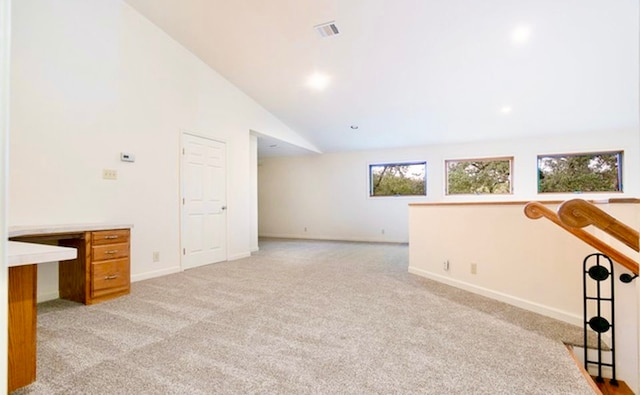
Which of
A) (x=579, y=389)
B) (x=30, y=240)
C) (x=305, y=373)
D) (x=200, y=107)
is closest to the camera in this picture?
(x=579, y=389)

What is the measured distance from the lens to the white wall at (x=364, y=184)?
5965 mm

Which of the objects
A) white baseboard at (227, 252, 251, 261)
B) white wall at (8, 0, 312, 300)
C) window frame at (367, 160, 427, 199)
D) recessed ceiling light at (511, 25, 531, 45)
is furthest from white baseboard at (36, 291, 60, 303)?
window frame at (367, 160, 427, 199)

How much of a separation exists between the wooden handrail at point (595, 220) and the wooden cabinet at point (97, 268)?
11.3 feet

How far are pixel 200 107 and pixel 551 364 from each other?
15.6 ft

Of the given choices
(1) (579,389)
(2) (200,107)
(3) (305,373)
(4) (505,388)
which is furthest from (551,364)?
(2) (200,107)

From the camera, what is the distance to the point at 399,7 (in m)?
3.32

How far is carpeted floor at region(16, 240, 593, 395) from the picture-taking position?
1.58 meters

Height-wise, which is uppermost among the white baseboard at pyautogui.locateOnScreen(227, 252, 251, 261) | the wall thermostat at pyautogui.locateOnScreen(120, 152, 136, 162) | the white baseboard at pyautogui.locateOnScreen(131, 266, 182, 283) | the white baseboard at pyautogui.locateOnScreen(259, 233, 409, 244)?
the wall thermostat at pyautogui.locateOnScreen(120, 152, 136, 162)

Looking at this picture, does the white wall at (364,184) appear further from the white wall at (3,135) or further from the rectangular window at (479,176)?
the white wall at (3,135)

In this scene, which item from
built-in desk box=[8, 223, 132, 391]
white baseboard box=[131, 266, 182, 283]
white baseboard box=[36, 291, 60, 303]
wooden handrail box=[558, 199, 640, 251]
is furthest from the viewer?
white baseboard box=[131, 266, 182, 283]

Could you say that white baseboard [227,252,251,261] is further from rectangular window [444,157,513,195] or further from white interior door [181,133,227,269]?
rectangular window [444,157,513,195]

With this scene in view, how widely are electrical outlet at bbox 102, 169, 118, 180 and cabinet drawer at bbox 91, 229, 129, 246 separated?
2.31 feet

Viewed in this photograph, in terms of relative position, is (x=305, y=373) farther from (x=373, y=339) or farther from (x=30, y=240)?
(x=30, y=240)

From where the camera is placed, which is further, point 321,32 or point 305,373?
point 321,32
